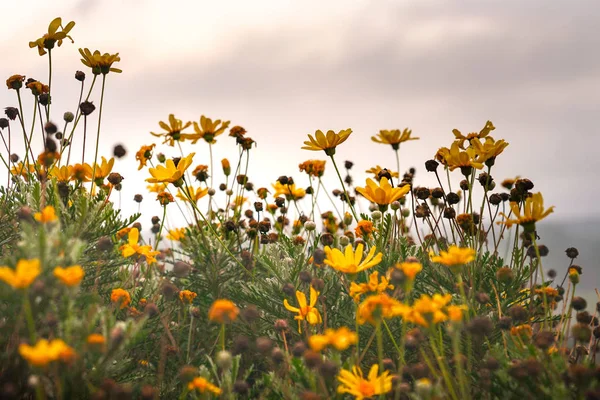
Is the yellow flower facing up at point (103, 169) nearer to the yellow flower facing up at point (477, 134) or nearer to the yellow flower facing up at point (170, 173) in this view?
the yellow flower facing up at point (170, 173)

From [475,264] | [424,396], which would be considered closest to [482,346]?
[475,264]

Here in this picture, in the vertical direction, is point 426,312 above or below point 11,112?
below

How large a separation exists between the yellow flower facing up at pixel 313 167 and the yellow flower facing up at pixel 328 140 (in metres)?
0.99

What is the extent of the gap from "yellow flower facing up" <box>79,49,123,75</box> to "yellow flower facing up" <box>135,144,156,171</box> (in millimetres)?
782

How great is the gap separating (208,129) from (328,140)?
81cm

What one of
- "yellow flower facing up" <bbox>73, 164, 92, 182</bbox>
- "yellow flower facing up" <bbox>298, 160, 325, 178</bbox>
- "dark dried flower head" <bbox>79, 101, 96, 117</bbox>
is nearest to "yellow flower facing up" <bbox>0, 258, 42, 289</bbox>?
"yellow flower facing up" <bbox>73, 164, 92, 182</bbox>

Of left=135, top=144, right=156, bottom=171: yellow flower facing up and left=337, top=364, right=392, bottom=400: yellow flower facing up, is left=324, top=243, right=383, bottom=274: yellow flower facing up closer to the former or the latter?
left=337, top=364, right=392, bottom=400: yellow flower facing up

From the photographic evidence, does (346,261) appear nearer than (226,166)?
Yes

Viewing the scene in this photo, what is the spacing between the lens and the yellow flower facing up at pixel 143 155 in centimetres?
333

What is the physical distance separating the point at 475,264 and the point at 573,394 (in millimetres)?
1088

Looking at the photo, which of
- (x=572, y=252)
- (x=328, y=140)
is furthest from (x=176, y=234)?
(x=572, y=252)

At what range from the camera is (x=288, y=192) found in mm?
4043

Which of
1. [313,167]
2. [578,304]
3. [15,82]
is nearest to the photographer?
[578,304]

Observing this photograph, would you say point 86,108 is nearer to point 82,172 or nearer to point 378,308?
point 82,172
